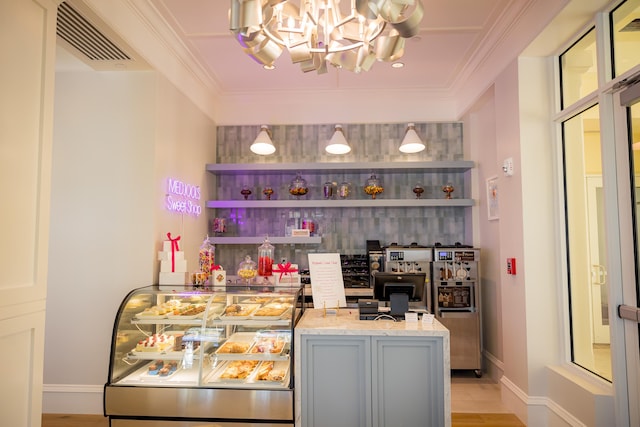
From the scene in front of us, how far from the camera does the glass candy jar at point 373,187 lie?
5371 mm

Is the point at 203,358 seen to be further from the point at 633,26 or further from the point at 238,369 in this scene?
the point at 633,26

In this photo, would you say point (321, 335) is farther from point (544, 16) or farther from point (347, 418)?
point (544, 16)

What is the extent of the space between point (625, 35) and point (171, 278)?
3660 millimetres

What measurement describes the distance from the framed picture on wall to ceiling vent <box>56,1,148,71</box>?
3573mm

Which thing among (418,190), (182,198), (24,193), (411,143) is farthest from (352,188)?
(24,193)

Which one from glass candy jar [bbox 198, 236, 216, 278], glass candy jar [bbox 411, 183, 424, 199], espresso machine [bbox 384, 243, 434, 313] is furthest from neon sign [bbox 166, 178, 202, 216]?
glass candy jar [bbox 411, 183, 424, 199]

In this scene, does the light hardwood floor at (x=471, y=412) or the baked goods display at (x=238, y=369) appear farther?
the light hardwood floor at (x=471, y=412)

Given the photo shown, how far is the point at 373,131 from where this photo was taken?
5.63 metres

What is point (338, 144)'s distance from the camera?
5152 millimetres

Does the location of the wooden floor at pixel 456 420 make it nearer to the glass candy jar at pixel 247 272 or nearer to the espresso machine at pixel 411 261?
the espresso machine at pixel 411 261

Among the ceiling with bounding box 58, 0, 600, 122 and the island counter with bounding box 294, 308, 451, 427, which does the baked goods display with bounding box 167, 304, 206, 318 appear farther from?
the ceiling with bounding box 58, 0, 600, 122

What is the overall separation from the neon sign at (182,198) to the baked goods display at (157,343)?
53.6 inches

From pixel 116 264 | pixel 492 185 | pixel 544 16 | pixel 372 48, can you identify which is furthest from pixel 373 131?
pixel 116 264

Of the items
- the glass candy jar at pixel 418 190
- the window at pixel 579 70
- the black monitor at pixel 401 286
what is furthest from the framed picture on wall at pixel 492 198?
the black monitor at pixel 401 286
